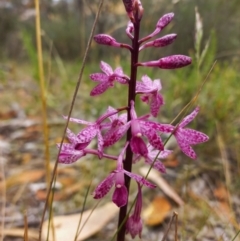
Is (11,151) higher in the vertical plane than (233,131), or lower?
lower

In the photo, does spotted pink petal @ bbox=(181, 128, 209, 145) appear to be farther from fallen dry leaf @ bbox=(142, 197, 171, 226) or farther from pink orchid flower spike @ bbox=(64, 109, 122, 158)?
fallen dry leaf @ bbox=(142, 197, 171, 226)

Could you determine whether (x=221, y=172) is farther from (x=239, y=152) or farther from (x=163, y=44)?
(x=163, y=44)

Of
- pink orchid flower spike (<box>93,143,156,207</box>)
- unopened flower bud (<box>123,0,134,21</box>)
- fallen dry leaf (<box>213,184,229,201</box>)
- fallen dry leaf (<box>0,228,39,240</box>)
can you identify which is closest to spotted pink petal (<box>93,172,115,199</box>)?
pink orchid flower spike (<box>93,143,156,207</box>)

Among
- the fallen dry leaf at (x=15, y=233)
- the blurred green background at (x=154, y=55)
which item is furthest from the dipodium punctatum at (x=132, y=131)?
the fallen dry leaf at (x=15, y=233)

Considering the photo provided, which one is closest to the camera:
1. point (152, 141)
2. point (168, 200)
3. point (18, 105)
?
point (152, 141)

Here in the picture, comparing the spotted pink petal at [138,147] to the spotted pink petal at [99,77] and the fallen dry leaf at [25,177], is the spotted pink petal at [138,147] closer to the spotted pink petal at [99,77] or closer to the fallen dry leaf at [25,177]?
the spotted pink petal at [99,77]

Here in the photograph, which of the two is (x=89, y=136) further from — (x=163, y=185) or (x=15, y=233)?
(x=163, y=185)

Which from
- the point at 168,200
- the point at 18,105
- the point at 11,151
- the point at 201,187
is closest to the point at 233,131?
the point at 201,187
